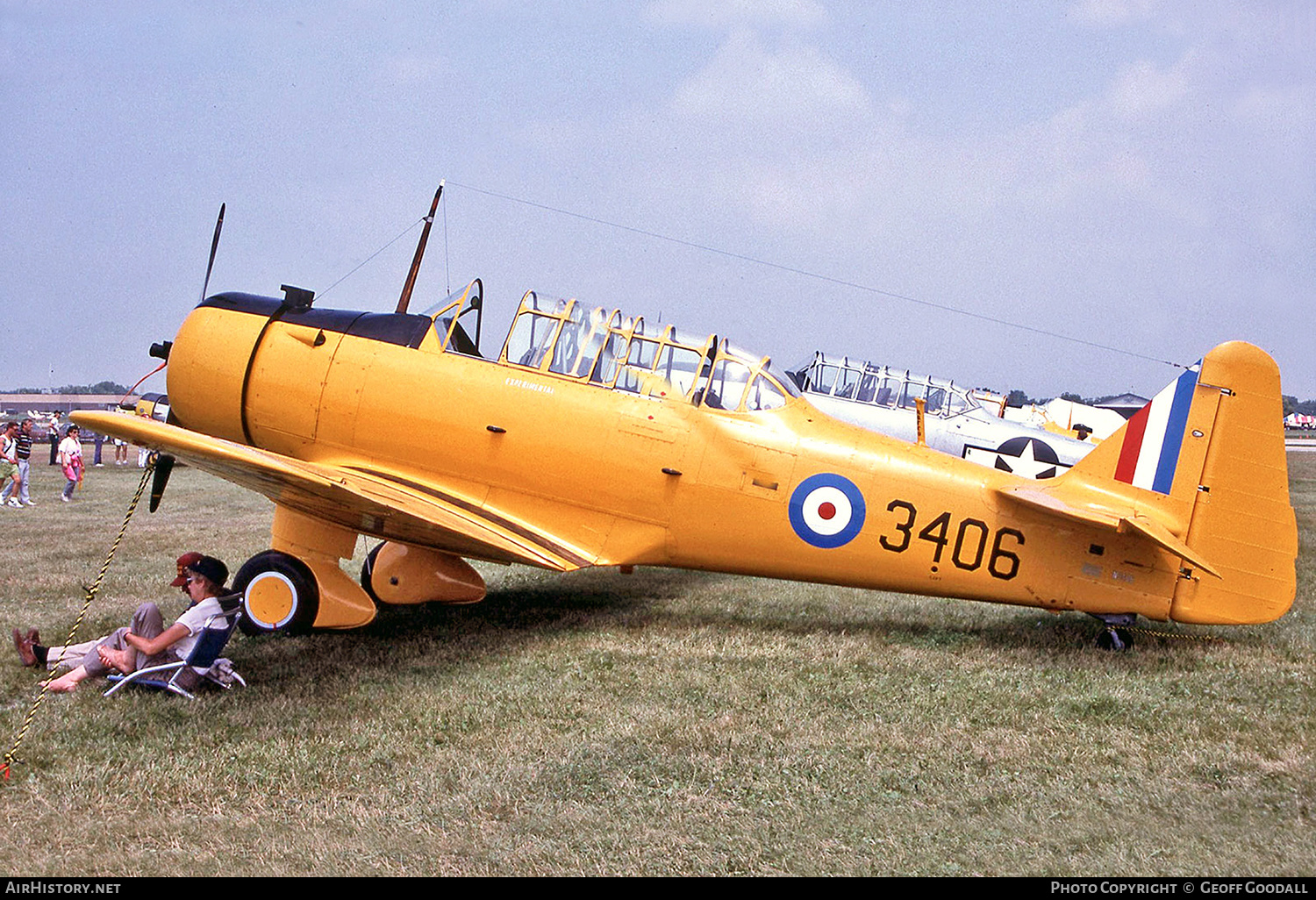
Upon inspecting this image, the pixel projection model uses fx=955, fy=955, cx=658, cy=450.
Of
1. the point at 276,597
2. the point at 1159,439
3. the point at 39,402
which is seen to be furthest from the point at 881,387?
the point at 39,402

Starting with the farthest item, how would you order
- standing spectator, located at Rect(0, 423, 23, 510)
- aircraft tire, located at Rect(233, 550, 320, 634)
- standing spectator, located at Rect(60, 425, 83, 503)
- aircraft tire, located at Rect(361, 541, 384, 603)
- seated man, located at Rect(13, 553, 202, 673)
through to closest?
standing spectator, located at Rect(60, 425, 83, 503) < standing spectator, located at Rect(0, 423, 23, 510) < aircraft tire, located at Rect(361, 541, 384, 603) < aircraft tire, located at Rect(233, 550, 320, 634) < seated man, located at Rect(13, 553, 202, 673)

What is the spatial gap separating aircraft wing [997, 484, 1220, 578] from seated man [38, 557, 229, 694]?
16.0ft

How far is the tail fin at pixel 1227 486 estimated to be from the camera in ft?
19.9

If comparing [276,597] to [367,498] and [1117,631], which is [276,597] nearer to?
[367,498]

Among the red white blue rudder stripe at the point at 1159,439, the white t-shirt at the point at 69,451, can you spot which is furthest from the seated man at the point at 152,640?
Answer: the white t-shirt at the point at 69,451

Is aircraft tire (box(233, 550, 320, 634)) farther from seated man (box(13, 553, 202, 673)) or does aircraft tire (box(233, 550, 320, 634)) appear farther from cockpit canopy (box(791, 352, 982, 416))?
cockpit canopy (box(791, 352, 982, 416))

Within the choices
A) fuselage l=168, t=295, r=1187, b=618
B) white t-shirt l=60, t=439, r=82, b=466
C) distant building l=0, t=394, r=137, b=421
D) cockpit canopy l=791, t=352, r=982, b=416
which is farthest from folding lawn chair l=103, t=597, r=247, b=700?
distant building l=0, t=394, r=137, b=421

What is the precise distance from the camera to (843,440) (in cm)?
668

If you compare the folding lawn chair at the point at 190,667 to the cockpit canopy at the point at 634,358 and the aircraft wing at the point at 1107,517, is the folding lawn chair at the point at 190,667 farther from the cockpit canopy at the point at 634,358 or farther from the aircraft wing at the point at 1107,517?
the aircraft wing at the point at 1107,517

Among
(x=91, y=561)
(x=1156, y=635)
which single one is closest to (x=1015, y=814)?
(x=1156, y=635)

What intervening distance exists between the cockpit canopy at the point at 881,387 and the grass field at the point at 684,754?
4253 millimetres

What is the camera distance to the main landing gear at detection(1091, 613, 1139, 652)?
630 cm

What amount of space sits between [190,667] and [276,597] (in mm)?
1034

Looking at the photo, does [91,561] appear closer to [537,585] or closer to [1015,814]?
[537,585]
